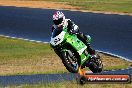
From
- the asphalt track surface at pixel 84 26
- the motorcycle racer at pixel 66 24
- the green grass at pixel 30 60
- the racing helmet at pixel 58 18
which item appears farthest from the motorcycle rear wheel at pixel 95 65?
the green grass at pixel 30 60

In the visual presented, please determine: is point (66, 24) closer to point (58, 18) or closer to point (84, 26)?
point (58, 18)

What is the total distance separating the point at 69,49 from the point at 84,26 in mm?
19674

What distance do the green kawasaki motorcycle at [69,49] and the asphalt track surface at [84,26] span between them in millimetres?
3125

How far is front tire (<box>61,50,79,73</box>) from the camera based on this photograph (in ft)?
39.1

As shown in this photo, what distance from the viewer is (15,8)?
44.9 metres

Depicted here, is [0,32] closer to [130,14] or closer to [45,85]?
[130,14]

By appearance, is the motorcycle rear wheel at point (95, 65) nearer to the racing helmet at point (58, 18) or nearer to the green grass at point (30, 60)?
the racing helmet at point (58, 18)

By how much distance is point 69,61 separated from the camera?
471 inches

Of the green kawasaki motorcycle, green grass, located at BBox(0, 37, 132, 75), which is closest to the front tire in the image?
the green kawasaki motorcycle

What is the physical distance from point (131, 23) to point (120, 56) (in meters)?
→ 10.7

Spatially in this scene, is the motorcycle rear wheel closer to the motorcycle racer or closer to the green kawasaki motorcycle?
the green kawasaki motorcycle

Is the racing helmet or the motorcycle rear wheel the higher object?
the racing helmet

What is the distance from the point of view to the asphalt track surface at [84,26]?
82.0 feet

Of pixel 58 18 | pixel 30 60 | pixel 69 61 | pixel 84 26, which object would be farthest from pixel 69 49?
pixel 84 26
